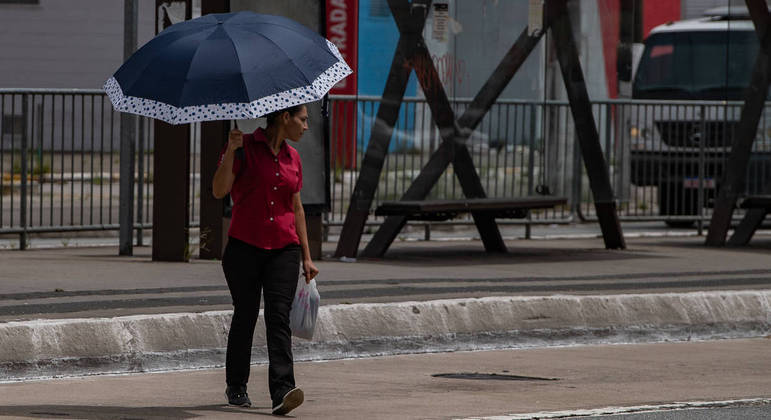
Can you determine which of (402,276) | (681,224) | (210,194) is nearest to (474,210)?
(402,276)

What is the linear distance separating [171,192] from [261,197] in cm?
519

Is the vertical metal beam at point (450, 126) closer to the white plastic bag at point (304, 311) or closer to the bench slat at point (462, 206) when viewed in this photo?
the bench slat at point (462, 206)

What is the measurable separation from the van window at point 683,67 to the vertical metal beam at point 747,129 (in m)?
4.91

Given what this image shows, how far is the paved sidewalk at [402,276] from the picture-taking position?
984 centimetres

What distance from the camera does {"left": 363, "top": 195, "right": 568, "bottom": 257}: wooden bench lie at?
12977 mm

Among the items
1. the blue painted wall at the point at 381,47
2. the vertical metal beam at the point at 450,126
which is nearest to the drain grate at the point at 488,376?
the vertical metal beam at the point at 450,126

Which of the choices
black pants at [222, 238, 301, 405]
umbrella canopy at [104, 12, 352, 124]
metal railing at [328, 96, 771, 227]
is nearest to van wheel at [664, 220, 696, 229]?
metal railing at [328, 96, 771, 227]

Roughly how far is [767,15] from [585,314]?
5799 mm

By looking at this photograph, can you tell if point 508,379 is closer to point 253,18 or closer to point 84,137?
point 253,18

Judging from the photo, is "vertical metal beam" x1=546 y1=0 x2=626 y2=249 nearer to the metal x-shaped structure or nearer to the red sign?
the metal x-shaped structure

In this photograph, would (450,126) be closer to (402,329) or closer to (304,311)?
(402,329)

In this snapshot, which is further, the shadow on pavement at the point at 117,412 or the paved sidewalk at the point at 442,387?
the paved sidewalk at the point at 442,387

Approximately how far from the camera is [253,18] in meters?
7.47

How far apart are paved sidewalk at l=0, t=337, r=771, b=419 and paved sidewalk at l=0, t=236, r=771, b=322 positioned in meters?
0.79
